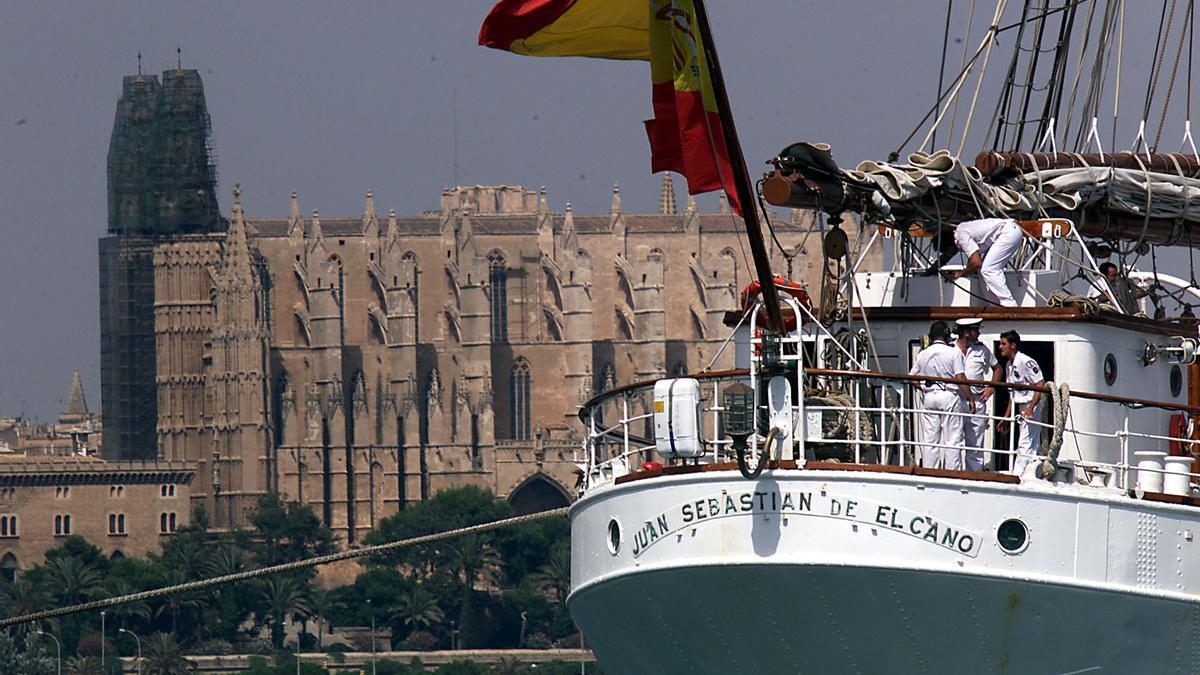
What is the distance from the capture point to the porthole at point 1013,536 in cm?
1800

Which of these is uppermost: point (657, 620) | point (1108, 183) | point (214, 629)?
point (1108, 183)

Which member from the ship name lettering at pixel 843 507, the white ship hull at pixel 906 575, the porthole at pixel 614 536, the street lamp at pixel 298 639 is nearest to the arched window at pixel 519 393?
the street lamp at pixel 298 639

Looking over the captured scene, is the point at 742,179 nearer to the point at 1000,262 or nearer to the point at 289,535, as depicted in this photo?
the point at 1000,262

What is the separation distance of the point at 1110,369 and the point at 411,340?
9412 cm

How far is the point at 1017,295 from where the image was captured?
811 inches

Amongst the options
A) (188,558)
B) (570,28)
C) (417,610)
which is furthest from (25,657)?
(570,28)

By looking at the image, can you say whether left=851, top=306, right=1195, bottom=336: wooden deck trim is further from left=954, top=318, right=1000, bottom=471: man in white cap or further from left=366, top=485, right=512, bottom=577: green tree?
left=366, top=485, right=512, bottom=577: green tree

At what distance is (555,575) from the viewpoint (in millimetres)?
100000

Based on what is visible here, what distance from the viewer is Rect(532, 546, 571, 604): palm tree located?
9862cm

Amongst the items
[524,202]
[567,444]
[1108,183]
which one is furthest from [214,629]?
[1108,183]

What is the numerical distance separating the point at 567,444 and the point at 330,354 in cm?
1100

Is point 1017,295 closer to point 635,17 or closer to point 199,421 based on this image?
point 635,17

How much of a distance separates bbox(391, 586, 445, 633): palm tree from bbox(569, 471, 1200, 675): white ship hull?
8015 cm

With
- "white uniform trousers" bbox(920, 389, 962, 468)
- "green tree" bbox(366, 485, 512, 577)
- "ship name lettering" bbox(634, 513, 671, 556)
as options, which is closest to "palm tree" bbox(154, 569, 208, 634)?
"green tree" bbox(366, 485, 512, 577)
